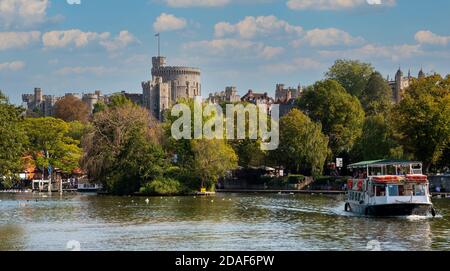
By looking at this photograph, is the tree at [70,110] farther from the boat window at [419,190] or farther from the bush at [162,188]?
the boat window at [419,190]

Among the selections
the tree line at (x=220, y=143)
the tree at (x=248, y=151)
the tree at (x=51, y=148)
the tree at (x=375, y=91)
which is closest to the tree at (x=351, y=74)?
the tree at (x=375, y=91)

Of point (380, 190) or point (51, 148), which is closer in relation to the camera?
point (380, 190)

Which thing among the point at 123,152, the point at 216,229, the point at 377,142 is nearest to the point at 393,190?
the point at 216,229

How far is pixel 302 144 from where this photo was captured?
96.2 meters

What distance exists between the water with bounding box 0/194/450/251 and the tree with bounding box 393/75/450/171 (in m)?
18.0

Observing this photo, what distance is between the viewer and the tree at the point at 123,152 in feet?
280

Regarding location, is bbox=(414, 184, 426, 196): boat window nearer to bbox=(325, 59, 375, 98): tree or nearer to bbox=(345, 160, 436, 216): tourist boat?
bbox=(345, 160, 436, 216): tourist boat

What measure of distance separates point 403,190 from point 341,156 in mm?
51579

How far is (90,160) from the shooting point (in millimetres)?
86688

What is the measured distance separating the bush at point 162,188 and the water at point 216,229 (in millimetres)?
23065

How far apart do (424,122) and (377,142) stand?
14.7 m

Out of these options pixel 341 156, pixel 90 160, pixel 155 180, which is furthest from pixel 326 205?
pixel 341 156

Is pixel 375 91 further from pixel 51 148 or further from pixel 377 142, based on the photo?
pixel 51 148

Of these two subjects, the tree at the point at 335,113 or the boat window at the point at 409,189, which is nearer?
the boat window at the point at 409,189
